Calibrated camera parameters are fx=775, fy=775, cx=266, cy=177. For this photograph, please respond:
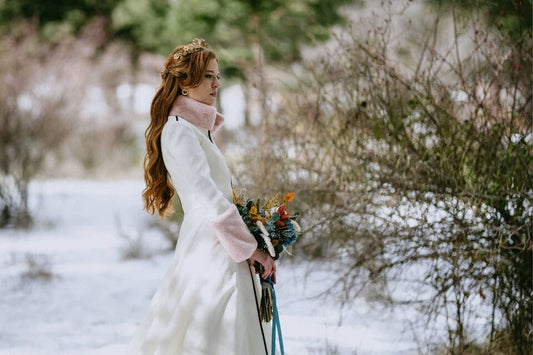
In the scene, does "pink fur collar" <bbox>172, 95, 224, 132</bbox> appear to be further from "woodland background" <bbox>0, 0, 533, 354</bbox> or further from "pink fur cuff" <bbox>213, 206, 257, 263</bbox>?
"woodland background" <bbox>0, 0, 533, 354</bbox>

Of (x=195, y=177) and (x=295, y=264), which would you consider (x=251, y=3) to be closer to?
(x=295, y=264)

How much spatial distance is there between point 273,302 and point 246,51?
36.6 feet

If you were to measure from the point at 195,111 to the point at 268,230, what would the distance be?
539 millimetres

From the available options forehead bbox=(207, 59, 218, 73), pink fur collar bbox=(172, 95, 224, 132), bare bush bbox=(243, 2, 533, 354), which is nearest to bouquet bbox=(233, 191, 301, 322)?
pink fur collar bbox=(172, 95, 224, 132)

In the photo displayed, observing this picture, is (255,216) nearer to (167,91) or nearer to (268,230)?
(268,230)

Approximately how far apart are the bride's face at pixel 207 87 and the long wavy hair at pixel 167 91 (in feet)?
0.06

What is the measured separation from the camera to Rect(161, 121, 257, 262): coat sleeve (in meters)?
2.82

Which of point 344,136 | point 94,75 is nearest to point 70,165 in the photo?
point 94,75

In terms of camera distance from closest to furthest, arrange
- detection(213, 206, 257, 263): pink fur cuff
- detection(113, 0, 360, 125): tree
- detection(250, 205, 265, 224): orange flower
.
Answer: detection(213, 206, 257, 263): pink fur cuff, detection(250, 205, 265, 224): orange flower, detection(113, 0, 360, 125): tree

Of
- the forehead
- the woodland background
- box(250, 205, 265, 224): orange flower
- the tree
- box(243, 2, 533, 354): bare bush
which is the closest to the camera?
box(250, 205, 265, 224): orange flower

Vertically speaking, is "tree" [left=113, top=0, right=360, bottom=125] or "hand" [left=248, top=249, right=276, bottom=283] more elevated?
"tree" [left=113, top=0, right=360, bottom=125]

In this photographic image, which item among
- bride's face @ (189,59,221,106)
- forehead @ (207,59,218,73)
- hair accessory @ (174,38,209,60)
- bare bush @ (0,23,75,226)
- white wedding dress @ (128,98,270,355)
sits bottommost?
white wedding dress @ (128,98,270,355)

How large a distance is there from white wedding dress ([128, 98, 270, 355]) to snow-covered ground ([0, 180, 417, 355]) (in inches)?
64.9

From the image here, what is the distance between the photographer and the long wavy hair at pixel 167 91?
2994mm
